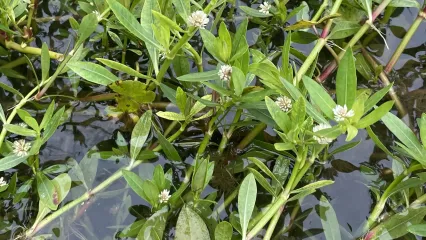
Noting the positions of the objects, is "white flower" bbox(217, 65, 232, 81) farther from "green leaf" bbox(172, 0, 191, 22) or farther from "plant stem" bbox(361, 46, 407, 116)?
"plant stem" bbox(361, 46, 407, 116)

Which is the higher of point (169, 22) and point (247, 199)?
point (169, 22)

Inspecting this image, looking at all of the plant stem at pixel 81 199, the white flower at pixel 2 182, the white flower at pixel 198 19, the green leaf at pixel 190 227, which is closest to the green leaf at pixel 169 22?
the white flower at pixel 198 19

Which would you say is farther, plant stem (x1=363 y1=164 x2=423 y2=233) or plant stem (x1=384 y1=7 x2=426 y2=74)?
plant stem (x1=384 y1=7 x2=426 y2=74)

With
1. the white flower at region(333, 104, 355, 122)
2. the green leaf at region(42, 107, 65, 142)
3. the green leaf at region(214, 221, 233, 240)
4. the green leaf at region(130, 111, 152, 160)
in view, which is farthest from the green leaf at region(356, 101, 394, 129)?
the green leaf at region(42, 107, 65, 142)

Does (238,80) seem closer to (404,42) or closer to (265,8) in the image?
(265,8)

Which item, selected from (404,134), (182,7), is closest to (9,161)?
(182,7)

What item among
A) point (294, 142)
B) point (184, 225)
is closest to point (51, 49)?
point (184, 225)

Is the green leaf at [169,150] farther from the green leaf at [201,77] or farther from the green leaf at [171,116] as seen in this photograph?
the green leaf at [201,77]
